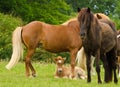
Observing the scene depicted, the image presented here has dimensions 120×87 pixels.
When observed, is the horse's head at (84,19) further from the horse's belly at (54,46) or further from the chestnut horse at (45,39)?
the horse's belly at (54,46)

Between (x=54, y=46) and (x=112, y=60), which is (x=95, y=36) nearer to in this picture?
(x=112, y=60)

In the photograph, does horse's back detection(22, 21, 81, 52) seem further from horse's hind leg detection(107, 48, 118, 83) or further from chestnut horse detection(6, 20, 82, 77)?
horse's hind leg detection(107, 48, 118, 83)

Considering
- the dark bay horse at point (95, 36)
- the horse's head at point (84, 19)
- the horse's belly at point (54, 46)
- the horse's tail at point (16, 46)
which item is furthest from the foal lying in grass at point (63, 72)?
the horse's head at point (84, 19)

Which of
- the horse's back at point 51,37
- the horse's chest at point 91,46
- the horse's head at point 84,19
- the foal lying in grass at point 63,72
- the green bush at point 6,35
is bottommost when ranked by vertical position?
the green bush at point 6,35

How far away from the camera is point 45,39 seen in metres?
15.2

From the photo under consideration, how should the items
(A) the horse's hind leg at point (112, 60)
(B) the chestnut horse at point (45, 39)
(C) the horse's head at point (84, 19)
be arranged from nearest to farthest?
(C) the horse's head at point (84, 19) < (A) the horse's hind leg at point (112, 60) < (B) the chestnut horse at point (45, 39)

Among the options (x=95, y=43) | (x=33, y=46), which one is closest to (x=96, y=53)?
(x=95, y=43)

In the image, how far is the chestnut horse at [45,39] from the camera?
14914 millimetres

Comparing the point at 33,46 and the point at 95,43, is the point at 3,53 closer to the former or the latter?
the point at 33,46

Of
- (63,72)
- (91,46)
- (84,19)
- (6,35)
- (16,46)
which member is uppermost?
(84,19)

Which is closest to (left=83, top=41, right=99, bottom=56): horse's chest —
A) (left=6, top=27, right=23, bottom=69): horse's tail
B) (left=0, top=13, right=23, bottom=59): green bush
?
(left=6, top=27, right=23, bottom=69): horse's tail

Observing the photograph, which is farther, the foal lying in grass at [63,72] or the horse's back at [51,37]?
the horse's back at [51,37]

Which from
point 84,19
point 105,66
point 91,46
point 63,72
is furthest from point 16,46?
point 84,19

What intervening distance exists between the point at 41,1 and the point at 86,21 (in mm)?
35909
